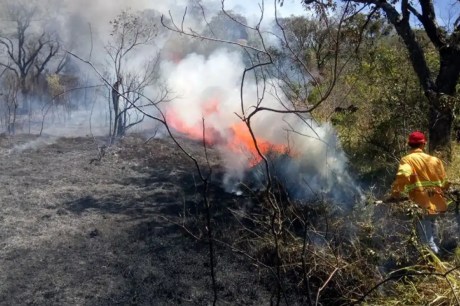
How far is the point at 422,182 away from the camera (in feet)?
16.1

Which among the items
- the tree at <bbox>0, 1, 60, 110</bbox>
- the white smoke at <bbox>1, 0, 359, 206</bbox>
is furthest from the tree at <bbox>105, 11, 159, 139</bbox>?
the tree at <bbox>0, 1, 60, 110</bbox>

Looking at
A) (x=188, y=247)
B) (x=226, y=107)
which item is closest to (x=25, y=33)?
(x=226, y=107)

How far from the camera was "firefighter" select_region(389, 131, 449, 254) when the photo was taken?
15.9 ft

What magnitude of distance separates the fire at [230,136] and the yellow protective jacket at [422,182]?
381 centimetres

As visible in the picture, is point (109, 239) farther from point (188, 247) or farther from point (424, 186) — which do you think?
point (424, 186)

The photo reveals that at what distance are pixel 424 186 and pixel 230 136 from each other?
10.0 metres

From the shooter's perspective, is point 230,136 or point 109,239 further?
point 230,136

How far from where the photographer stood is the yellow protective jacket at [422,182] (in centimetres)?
483

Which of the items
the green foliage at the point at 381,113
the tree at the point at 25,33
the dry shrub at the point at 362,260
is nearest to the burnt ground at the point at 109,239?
the dry shrub at the point at 362,260

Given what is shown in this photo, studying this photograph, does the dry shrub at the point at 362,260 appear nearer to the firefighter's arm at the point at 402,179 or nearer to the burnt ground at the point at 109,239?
the firefighter's arm at the point at 402,179

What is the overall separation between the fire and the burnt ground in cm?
143

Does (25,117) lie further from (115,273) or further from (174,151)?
(115,273)

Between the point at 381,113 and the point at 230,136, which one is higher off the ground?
the point at 381,113

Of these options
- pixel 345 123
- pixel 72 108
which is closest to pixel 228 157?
pixel 345 123
